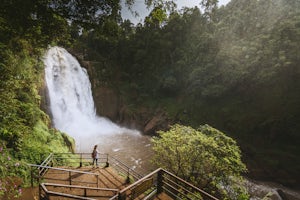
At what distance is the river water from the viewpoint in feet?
61.5

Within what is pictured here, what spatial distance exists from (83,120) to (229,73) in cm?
2101

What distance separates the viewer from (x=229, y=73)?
69.6 feet

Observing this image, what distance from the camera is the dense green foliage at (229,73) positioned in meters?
17.0

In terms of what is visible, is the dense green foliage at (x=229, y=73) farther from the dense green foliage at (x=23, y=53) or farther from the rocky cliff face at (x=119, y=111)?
the rocky cliff face at (x=119, y=111)

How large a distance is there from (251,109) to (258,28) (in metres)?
11.0

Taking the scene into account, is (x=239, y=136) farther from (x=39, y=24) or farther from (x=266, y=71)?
(x=39, y=24)

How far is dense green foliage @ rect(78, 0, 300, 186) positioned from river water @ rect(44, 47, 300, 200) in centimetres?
453

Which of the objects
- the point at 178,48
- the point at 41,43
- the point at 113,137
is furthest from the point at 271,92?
the point at 41,43

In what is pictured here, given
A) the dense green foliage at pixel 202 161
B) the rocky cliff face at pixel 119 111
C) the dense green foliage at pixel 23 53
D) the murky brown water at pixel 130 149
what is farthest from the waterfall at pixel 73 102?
the dense green foliage at pixel 202 161

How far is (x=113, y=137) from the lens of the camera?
23578 millimetres

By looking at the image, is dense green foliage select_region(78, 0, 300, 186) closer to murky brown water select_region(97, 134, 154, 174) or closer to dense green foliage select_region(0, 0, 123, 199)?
dense green foliage select_region(0, 0, 123, 199)

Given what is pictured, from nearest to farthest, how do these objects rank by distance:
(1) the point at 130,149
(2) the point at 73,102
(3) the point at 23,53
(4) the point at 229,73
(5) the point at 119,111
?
(3) the point at 23,53
(1) the point at 130,149
(4) the point at 229,73
(2) the point at 73,102
(5) the point at 119,111

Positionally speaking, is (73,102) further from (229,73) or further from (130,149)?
(229,73)

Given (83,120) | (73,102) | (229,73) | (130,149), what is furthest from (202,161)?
(73,102)
